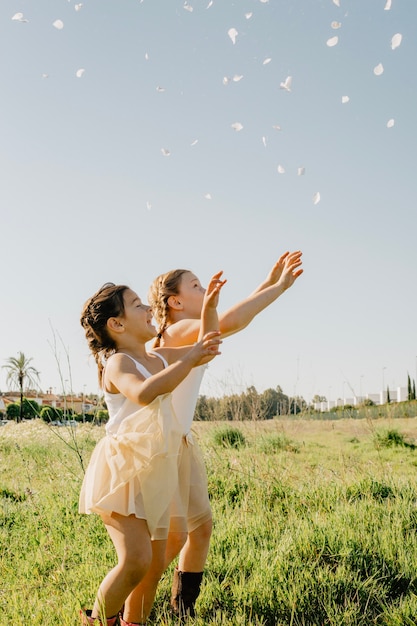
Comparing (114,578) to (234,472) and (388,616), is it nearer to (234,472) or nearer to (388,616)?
(388,616)

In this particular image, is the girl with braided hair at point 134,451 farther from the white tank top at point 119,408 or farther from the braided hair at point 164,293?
the braided hair at point 164,293

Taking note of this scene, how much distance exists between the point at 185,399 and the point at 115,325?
1.52 feet

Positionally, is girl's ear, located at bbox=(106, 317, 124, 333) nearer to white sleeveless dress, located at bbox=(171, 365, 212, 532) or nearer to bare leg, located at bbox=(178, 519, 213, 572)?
white sleeveless dress, located at bbox=(171, 365, 212, 532)

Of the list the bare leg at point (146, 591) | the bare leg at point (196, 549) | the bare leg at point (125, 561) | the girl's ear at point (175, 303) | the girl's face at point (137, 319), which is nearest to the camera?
the bare leg at point (125, 561)

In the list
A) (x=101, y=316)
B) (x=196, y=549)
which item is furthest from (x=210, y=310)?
(x=196, y=549)

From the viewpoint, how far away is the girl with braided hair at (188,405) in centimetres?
259

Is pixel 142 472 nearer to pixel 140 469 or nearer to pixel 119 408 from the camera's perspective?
pixel 140 469

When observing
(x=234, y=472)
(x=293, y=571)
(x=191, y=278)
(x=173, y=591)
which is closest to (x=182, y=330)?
(x=191, y=278)

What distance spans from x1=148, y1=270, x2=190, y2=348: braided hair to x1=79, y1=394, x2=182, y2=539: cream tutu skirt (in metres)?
0.58

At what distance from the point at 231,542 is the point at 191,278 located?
1.60m

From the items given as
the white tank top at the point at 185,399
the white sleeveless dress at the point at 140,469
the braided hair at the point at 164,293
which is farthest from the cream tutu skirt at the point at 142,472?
the braided hair at the point at 164,293

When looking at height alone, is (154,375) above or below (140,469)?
above

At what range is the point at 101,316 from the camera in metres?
2.53

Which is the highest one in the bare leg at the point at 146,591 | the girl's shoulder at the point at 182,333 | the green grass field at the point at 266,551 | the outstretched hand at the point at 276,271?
the outstretched hand at the point at 276,271
